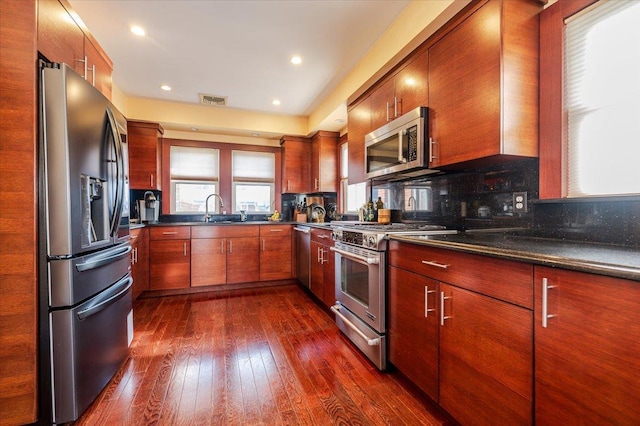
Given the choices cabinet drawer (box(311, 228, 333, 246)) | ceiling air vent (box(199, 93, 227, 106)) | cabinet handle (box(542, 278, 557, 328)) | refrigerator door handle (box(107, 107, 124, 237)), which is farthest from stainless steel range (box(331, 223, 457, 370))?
ceiling air vent (box(199, 93, 227, 106))

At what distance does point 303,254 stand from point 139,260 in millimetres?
2003

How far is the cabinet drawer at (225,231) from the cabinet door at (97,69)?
1.97 meters

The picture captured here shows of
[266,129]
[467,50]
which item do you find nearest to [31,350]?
[467,50]

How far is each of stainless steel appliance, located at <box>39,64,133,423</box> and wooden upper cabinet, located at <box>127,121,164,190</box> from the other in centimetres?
232

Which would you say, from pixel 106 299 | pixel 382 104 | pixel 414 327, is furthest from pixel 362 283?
pixel 106 299

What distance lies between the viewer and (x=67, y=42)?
1.65m

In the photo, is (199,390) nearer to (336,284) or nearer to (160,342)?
(160,342)

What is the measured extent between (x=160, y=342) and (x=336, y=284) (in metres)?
1.59

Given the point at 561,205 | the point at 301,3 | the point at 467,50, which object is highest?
the point at 301,3

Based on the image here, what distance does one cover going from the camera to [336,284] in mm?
2648

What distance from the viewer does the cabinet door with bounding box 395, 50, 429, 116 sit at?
2020 millimetres

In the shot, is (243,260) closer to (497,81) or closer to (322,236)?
(322,236)

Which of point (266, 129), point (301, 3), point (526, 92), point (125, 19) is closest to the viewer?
point (526, 92)

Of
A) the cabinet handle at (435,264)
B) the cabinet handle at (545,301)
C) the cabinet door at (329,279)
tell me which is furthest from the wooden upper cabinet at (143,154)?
the cabinet handle at (545,301)
